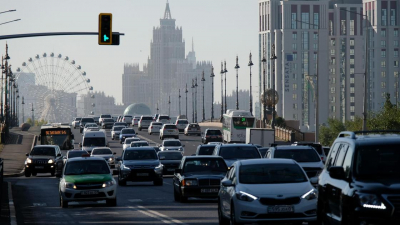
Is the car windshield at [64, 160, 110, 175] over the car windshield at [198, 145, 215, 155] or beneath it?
over

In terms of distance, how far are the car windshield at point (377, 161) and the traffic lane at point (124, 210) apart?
6.80 metres

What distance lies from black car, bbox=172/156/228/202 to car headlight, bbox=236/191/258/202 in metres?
8.76

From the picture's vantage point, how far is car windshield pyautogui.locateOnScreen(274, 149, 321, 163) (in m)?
29.4

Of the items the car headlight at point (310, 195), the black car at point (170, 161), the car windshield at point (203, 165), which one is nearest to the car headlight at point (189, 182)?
the car windshield at point (203, 165)

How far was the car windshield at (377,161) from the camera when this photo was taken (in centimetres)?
1284

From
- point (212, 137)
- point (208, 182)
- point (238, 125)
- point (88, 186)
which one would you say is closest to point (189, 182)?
point (208, 182)

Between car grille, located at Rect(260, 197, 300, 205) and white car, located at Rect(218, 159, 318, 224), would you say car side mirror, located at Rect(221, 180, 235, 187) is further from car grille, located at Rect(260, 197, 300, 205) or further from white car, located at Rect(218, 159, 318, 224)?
car grille, located at Rect(260, 197, 300, 205)

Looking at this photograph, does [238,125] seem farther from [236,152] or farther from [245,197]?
[245,197]

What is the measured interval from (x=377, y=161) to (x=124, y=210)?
12.1 meters

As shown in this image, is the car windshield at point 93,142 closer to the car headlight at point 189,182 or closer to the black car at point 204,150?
the black car at point 204,150

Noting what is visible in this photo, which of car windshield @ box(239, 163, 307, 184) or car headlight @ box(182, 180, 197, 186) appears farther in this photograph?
car headlight @ box(182, 180, 197, 186)

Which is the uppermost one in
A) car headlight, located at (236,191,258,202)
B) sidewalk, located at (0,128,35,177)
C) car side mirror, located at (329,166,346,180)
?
car side mirror, located at (329,166,346,180)

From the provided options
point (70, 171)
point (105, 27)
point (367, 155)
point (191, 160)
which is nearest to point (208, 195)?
point (191, 160)

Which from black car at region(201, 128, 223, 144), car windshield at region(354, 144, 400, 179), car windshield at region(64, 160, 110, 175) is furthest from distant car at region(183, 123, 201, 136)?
car windshield at region(354, 144, 400, 179)
